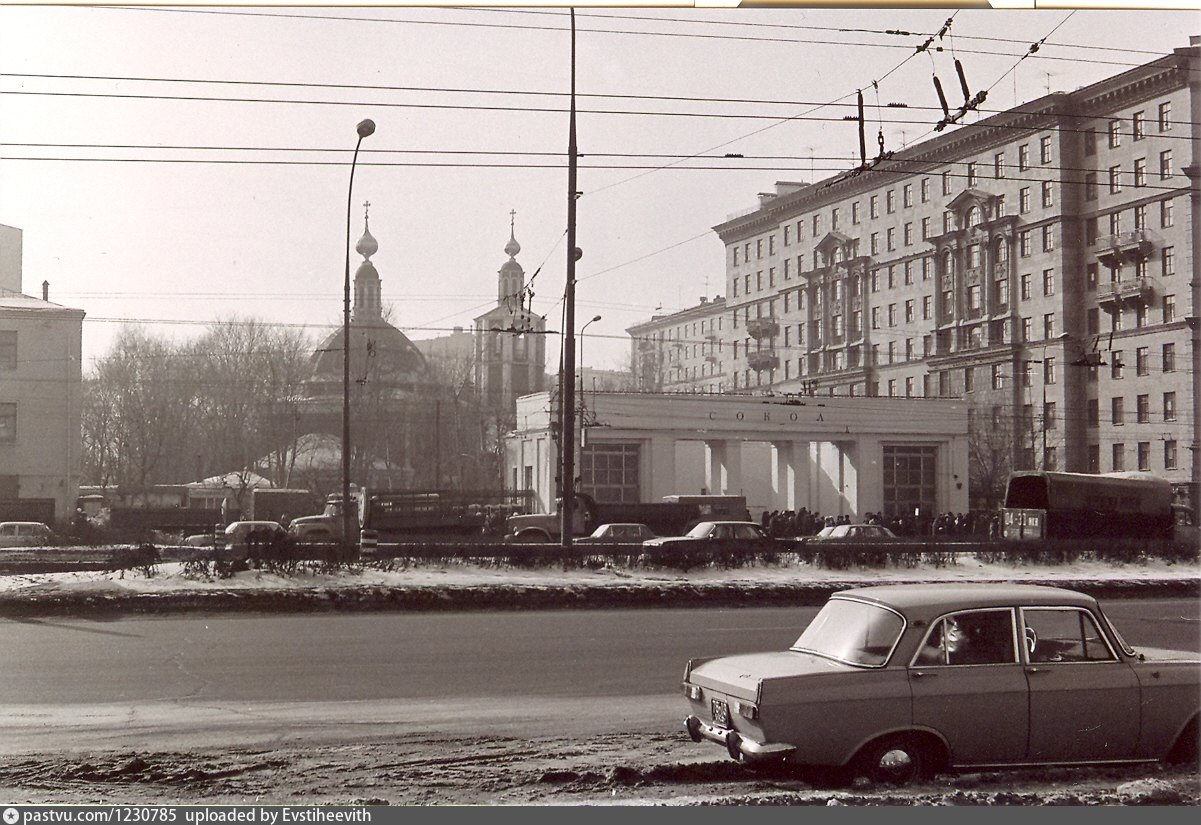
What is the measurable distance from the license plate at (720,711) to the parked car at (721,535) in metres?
8.13

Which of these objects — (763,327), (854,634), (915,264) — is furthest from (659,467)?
(854,634)

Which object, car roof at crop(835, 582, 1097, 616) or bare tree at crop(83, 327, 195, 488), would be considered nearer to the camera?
car roof at crop(835, 582, 1097, 616)

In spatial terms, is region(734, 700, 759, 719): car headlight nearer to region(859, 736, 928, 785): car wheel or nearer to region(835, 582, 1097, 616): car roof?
region(859, 736, 928, 785): car wheel

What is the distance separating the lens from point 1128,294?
9617mm

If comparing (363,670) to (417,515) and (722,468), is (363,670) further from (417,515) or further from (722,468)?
(417,515)

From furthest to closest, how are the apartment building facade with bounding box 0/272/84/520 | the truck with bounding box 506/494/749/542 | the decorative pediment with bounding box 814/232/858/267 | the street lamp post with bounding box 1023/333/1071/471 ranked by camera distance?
1. the truck with bounding box 506/494/749/542
2. the decorative pediment with bounding box 814/232/858/267
3. the street lamp post with bounding box 1023/333/1071/471
4. the apartment building facade with bounding box 0/272/84/520

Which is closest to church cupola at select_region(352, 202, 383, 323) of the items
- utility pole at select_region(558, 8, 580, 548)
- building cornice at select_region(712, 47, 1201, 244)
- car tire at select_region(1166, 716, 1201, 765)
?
utility pole at select_region(558, 8, 580, 548)

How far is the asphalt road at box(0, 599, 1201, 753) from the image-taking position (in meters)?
7.92

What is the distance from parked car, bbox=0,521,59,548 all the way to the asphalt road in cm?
114

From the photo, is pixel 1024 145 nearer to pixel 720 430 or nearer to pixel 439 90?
pixel 720 430

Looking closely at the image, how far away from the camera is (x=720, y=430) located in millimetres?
13148

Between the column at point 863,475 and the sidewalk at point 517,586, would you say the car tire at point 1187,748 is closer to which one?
the sidewalk at point 517,586

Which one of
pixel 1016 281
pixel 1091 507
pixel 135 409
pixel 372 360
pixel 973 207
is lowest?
pixel 1091 507

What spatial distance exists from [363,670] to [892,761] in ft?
17.3
